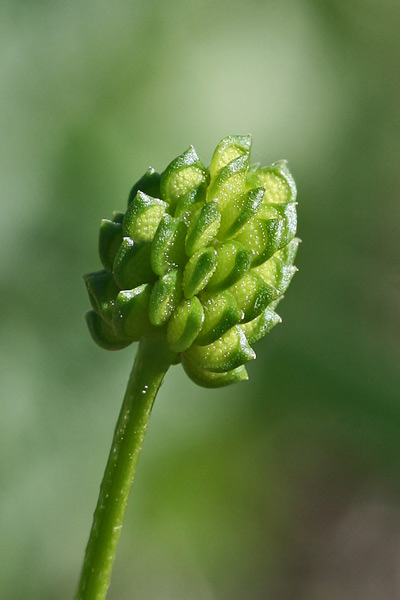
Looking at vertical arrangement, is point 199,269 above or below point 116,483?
above

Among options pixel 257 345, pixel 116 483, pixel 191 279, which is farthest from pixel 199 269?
pixel 257 345

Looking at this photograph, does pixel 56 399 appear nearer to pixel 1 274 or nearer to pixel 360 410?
pixel 1 274

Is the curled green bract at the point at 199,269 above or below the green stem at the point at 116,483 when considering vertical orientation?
above

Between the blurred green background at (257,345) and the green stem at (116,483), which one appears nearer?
the green stem at (116,483)

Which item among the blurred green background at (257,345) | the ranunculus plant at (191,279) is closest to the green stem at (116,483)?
the ranunculus plant at (191,279)

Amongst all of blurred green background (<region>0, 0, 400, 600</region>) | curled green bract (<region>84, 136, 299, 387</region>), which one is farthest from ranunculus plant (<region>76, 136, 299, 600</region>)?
blurred green background (<region>0, 0, 400, 600</region>)

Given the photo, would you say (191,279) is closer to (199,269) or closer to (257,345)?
(199,269)

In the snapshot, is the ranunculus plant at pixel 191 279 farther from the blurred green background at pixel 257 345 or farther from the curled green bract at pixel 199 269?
the blurred green background at pixel 257 345

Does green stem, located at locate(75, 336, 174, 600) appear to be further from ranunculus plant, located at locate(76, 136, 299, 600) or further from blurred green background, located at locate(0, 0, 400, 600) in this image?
blurred green background, located at locate(0, 0, 400, 600)
